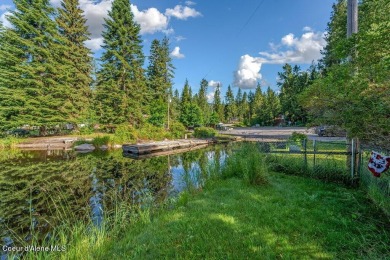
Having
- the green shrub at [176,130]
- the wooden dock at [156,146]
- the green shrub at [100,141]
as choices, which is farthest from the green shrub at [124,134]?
the green shrub at [176,130]

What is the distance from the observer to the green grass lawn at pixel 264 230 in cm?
285

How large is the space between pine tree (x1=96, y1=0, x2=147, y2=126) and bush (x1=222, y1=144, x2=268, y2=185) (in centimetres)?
2079

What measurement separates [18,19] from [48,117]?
10174 millimetres

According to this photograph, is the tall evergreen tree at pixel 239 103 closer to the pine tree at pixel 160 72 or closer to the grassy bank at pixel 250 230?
the pine tree at pixel 160 72

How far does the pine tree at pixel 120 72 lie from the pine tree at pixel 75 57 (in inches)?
86.4

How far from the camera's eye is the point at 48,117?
23906 mm

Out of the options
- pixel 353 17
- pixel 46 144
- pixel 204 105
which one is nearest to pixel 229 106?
pixel 204 105

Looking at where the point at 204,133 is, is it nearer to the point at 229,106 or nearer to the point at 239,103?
the point at 229,106

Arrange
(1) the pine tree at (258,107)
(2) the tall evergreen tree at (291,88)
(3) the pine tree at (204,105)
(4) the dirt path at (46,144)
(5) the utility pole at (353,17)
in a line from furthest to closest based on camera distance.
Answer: (1) the pine tree at (258,107) → (3) the pine tree at (204,105) → (2) the tall evergreen tree at (291,88) → (4) the dirt path at (46,144) → (5) the utility pole at (353,17)

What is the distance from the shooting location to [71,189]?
798 cm

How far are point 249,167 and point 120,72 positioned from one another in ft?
77.0

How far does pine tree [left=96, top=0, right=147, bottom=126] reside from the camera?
84.4ft

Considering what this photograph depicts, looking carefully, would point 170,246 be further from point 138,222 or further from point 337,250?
point 337,250

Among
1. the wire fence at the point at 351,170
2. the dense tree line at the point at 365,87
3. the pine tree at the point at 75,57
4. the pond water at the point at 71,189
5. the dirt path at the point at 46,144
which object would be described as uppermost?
the pine tree at the point at 75,57
